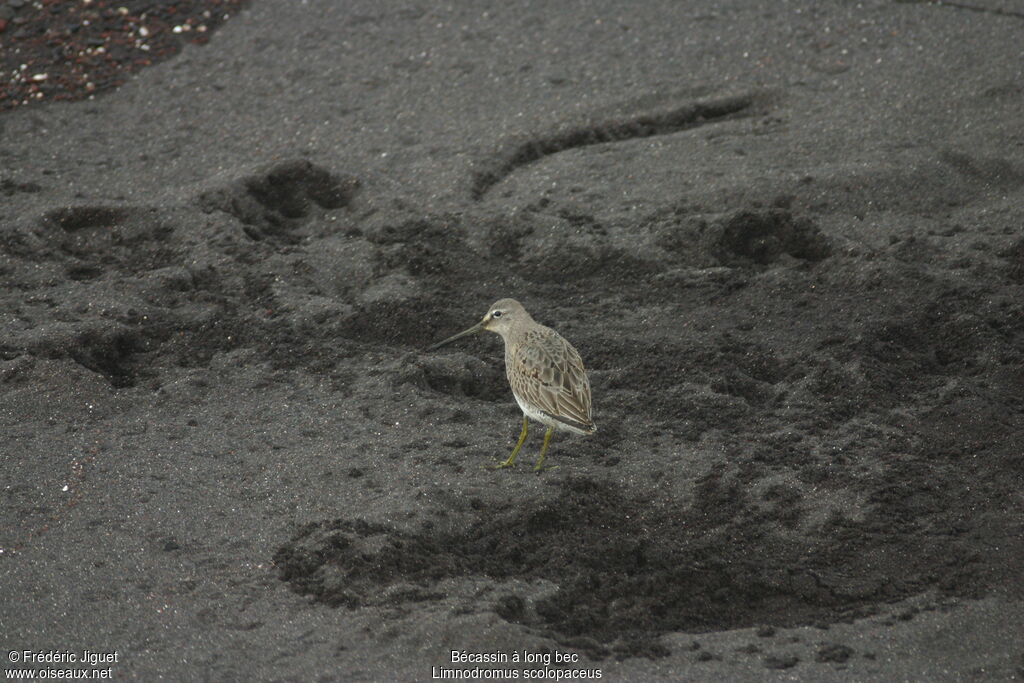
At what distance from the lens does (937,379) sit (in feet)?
16.8

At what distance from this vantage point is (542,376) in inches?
190

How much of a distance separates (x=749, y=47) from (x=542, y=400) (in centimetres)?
389

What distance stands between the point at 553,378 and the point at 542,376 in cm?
5

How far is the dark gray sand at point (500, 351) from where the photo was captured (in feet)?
12.8

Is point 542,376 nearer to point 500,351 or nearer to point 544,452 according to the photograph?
point 544,452

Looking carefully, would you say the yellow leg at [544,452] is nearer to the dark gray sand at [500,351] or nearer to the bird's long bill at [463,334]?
the dark gray sand at [500,351]

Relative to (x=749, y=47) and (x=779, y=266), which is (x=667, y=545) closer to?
(x=779, y=266)

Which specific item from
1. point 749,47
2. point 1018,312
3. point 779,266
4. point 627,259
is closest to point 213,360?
point 627,259

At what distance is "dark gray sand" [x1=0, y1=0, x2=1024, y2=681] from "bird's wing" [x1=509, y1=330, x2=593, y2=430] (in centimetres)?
25

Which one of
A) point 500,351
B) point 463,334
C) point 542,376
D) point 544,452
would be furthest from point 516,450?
point 500,351

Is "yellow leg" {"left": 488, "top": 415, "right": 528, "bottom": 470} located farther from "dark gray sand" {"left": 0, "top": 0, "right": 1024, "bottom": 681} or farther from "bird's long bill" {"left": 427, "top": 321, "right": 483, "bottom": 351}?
"bird's long bill" {"left": 427, "top": 321, "right": 483, "bottom": 351}

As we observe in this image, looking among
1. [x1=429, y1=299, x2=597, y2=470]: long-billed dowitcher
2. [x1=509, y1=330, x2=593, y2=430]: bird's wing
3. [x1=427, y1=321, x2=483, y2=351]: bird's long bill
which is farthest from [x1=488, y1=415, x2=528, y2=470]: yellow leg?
[x1=427, y1=321, x2=483, y2=351]: bird's long bill

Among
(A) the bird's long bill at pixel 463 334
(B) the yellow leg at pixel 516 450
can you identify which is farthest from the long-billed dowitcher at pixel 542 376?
(A) the bird's long bill at pixel 463 334

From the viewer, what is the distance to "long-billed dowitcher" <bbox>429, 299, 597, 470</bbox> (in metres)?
4.74
